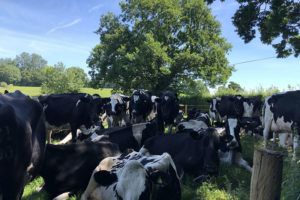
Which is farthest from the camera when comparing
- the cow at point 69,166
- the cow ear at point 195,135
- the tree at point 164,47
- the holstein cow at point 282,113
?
the tree at point 164,47

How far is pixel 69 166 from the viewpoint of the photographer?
6.37 metres

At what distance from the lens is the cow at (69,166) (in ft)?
20.4

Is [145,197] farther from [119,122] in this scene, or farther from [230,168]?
[119,122]

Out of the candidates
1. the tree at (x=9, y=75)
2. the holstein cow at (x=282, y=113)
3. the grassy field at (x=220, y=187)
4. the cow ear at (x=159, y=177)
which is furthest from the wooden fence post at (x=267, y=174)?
the tree at (x=9, y=75)

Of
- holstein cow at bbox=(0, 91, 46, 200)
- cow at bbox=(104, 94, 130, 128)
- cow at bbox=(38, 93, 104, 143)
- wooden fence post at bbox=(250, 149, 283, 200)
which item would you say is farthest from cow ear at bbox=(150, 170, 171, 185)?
cow at bbox=(104, 94, 130, 128)

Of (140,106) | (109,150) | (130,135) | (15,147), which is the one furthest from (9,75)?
(15,147)

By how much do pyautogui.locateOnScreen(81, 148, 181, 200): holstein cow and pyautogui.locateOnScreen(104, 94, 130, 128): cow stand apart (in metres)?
9.61

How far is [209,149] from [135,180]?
3147 millimetres

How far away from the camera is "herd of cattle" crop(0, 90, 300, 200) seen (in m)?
4.61

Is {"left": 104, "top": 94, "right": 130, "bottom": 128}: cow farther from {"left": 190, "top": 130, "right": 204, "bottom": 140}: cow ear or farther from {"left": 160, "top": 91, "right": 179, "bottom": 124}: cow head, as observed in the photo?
{"left": 190, "top": 130, "right": 204, "bottom": 140}: cow ear

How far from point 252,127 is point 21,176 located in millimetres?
10584

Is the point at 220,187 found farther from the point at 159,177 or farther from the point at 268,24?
the point at 268,24

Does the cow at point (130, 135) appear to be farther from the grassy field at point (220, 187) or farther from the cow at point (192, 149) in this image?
the grassy field at point (220, 187)

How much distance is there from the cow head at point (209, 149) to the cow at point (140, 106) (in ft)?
21.2
